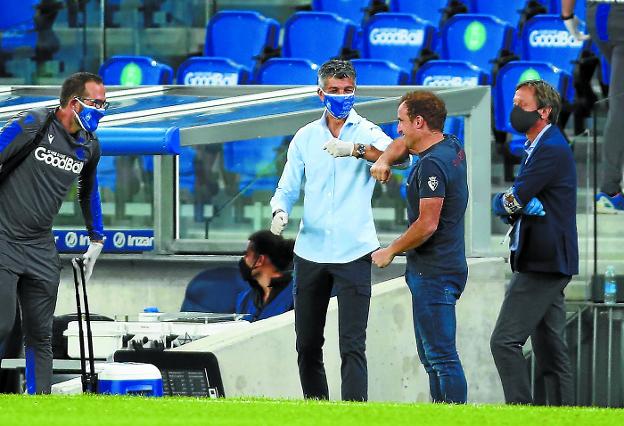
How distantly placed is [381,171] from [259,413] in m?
1.66

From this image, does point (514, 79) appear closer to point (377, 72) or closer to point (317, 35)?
point (377, 72)

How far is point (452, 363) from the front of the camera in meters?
7.18

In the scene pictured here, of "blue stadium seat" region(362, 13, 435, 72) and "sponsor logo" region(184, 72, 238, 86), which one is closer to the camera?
"sponsor logo" region(184, 72, 238, 86)

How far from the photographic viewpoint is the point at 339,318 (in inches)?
306

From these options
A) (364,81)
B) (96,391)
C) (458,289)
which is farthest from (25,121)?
(364,81)

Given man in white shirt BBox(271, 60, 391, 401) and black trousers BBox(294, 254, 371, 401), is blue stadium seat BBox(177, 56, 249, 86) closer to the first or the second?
man in white shirt BBox(271, 60, 391, 401)

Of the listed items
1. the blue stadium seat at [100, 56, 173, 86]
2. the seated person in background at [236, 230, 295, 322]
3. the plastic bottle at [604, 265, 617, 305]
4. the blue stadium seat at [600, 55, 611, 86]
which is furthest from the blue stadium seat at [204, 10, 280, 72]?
the plastic bottle at [604, 265, 617, 305]

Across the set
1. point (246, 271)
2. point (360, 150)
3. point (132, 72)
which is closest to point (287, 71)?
point (132, 72)

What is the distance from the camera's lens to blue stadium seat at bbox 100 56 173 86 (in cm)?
1420

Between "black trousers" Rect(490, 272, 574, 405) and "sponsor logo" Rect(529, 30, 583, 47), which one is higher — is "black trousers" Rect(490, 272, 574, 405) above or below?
below

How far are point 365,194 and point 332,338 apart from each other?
1.73 metres

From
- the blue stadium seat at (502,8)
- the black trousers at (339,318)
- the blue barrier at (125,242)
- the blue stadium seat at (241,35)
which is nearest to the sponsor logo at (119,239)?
the blue barrier at (125,242)

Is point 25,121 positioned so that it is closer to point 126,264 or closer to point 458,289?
point 458,289

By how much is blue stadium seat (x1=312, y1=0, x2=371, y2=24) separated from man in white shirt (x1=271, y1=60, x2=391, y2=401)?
25.7 feet
